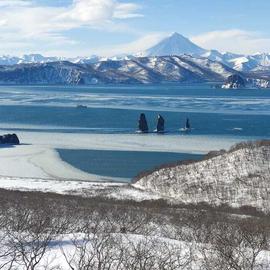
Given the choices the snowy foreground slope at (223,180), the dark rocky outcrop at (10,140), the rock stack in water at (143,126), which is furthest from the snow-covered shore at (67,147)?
the rock stack in water at (143,126)

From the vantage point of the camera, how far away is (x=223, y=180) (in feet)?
111

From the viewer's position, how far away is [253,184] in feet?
106

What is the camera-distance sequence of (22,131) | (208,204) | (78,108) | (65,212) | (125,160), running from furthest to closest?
1. (78,108)
2. (22,131)
3. (125,160)
4. (208,204)
5. (65,212)

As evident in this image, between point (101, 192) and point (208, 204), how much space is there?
613cm

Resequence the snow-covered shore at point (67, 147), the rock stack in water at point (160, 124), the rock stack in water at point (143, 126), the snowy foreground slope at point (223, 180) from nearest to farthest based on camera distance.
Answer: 1. the snowy foreground slope at point (223, 180)
2. the snow-covered shore at point (67, 147)
3. the rock stack in water at point (143, 126)
4. the rock stack in water at point (160, 124)

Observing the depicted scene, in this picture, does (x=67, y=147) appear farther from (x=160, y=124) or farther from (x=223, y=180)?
(x=223, y=180)

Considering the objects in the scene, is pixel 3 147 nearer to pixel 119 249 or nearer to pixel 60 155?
pixel 60 155

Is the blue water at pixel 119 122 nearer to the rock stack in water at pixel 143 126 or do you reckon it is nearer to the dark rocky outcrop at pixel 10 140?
the rock stack in water at pixel 143 126

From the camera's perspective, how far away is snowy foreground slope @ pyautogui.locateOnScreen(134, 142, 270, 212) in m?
31.7

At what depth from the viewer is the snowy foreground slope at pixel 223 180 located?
31719mm

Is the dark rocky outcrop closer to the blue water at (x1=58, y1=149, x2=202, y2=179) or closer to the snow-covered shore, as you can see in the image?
the snow-covered shore

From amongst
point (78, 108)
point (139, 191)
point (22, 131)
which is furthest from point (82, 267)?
point (78, 108)

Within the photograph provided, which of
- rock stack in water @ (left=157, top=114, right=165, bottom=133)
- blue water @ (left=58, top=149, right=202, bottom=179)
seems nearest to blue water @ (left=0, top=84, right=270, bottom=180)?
blue water @ (left=58, top=149, right=202, bottom=179)

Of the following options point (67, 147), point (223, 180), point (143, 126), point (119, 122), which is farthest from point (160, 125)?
point (223, 180)
